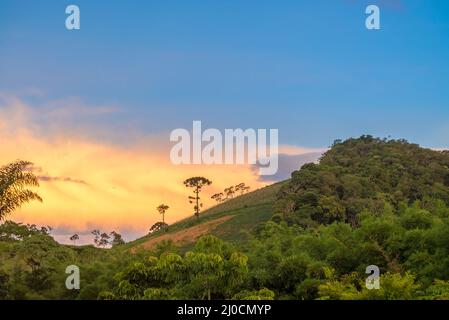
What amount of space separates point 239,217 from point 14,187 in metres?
60.6

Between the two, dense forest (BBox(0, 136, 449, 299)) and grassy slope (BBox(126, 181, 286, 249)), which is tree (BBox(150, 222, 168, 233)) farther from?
dense forest (BBox(0, 136, 449, 299))

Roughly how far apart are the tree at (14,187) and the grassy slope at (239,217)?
131ft

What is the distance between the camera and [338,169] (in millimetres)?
76438

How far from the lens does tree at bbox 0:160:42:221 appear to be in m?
31.2

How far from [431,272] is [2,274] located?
70.5 ft

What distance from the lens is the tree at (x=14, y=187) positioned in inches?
1230

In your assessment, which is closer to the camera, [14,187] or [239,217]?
[14,187]

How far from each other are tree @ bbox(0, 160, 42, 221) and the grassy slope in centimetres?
3988

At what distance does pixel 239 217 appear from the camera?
9012 cm

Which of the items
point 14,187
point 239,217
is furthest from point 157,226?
point 14,187

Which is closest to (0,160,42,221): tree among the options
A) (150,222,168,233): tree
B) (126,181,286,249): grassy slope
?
(126,181,286,249): grassy slope

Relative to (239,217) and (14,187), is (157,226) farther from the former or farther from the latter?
(14,187)
